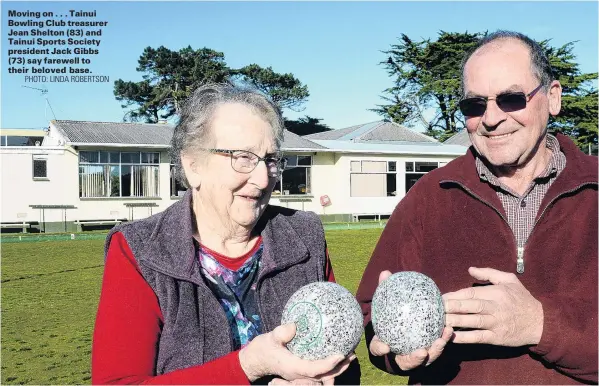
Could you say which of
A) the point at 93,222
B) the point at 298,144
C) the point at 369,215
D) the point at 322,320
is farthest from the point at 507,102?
the point at 369,215

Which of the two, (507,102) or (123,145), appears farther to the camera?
(123,145)

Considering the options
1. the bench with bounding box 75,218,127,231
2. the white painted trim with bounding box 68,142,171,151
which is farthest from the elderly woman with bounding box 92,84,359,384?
the bench with bounding box 75,218,127,231

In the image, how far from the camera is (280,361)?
7.59 ft

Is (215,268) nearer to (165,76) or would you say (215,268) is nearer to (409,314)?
(409,314)

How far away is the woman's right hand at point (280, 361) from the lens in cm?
232

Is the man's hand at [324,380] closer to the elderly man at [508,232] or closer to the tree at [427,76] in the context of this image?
the elderly man at [508,232]

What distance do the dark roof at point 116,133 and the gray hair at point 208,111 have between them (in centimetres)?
2304

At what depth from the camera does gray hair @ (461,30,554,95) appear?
2883mm

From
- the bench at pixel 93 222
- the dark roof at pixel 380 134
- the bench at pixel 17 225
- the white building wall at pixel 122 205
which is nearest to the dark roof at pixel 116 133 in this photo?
the white building wall at pixel 122 205

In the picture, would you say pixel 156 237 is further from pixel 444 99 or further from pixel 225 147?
pixel 444 99

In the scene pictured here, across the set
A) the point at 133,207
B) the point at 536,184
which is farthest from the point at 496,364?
the point at 133,207

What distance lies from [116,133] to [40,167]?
3.72 m

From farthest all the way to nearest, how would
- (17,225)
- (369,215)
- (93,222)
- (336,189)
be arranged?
(369,215) → (336,189) → (93,222) → (17,225)

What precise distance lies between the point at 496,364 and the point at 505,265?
45cm
